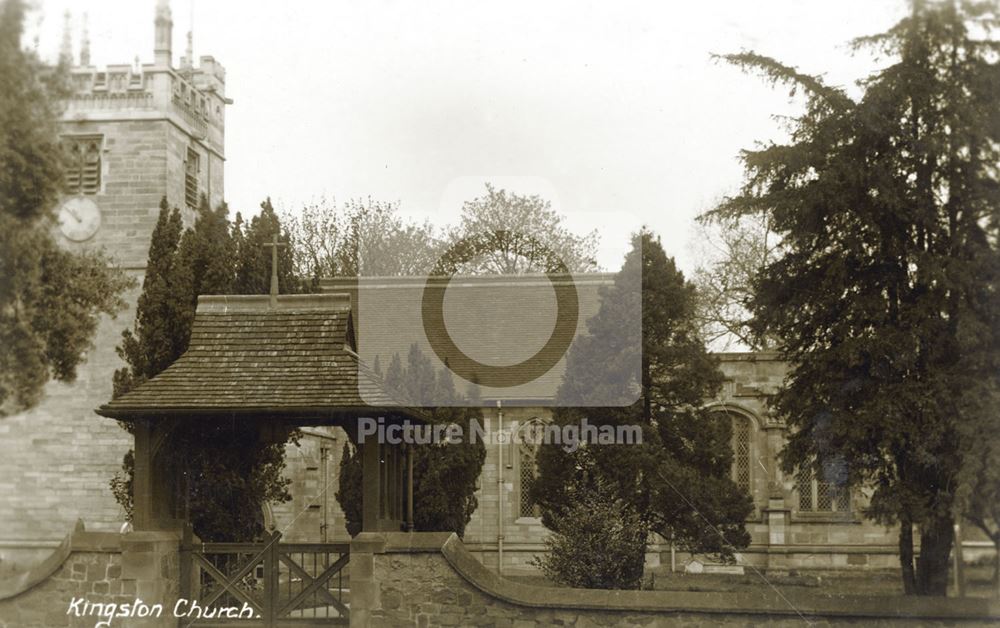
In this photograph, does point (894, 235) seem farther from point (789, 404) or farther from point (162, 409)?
point (162, 409)

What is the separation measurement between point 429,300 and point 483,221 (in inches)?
309

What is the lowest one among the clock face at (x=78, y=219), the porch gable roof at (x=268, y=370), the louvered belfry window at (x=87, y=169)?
the porch gable roof at (x=268, y=370)

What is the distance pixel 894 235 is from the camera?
1396cm

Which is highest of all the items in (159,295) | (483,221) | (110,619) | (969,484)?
(483,221)

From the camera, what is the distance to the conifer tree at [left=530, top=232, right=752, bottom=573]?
18875 mm

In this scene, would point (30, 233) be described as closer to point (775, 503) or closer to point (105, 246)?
point (105, 246)

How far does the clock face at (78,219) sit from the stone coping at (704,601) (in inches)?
442

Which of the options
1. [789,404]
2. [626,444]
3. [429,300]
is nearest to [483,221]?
[429,300]

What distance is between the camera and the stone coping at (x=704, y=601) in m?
11.9

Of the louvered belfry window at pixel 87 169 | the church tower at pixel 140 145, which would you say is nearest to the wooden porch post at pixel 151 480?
the louvered belfry window at pixel 87 169

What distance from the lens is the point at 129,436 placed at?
23.8m

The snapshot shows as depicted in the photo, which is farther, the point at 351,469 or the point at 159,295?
the point at 351,469

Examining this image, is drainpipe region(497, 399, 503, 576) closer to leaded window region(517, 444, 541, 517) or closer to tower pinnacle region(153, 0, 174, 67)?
leaded window region(517, 444, 541, 517)

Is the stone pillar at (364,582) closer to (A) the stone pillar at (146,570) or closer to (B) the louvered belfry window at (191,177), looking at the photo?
(A) the stone pillar at (146,570)
